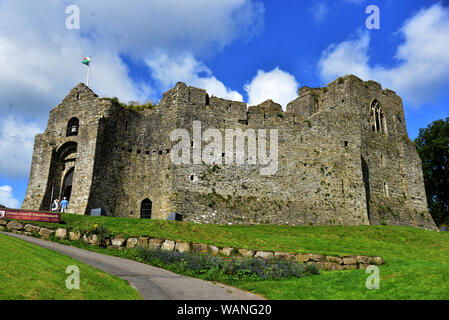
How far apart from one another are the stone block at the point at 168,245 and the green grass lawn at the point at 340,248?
712 mm

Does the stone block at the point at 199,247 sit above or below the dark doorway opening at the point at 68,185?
below

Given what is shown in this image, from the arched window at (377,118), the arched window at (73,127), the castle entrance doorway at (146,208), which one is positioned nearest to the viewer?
the castle entrance doorway at (146,208)

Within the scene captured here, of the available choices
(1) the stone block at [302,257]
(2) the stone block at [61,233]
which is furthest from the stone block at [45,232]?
(1) the stone block at [302,257]

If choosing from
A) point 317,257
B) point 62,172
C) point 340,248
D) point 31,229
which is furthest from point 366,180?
point 31,229

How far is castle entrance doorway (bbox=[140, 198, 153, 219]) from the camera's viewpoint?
30891mm

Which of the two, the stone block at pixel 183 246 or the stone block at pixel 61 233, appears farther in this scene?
the stone block at pixel 61 233

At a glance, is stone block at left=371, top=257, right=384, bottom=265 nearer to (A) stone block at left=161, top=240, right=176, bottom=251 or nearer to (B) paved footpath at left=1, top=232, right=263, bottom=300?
(B) paved footpath at left=1, top=232, right=263, bottom=300

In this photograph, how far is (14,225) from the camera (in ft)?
64.6

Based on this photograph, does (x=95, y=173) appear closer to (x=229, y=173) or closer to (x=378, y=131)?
(x=229, y=173)

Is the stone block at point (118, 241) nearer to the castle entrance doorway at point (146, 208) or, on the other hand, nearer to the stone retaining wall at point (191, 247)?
the stone retaining wall at point (191, 247)

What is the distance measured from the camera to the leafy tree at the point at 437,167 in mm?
53312

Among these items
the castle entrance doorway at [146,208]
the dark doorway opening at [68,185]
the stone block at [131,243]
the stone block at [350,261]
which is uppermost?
the dark doorway opening at [68,185]

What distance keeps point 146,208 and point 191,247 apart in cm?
1290

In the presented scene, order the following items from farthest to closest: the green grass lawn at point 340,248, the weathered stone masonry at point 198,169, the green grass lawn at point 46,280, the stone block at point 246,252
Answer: the weathered stone masonry at point 198,169, the stone block at point 246,252, the green grass lawn at point 340,248, the green grass lawn at point 46,280
